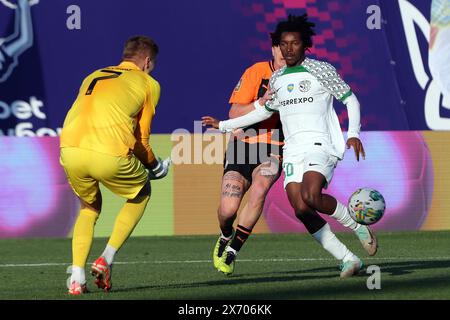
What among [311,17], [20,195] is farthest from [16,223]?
[311,17]

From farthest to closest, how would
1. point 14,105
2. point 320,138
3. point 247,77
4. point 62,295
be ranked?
point 14,105, point 247,77, point 320,138, point 62,295

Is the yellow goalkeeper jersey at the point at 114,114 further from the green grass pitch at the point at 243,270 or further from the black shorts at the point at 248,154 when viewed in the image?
the black shorts at the point at 248,154

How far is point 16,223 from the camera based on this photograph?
51.1 feet

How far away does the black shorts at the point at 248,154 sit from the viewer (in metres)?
10.7

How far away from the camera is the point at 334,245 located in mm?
9547

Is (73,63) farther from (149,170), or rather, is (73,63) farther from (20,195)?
(149,170)

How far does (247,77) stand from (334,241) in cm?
206

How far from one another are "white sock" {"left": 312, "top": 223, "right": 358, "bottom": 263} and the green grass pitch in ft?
0.62

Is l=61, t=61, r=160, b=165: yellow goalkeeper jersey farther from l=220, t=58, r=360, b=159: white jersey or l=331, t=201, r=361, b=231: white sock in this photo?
l=331, t=201, r=361, b=231: white sock

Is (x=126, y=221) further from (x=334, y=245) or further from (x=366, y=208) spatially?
(x=366, y=208)

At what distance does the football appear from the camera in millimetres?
9414

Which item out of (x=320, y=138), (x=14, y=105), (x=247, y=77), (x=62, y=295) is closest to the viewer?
(x=62, y=295)

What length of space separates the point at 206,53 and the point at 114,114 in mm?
9039

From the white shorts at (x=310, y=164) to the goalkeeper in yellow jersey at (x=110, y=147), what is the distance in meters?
1.25
